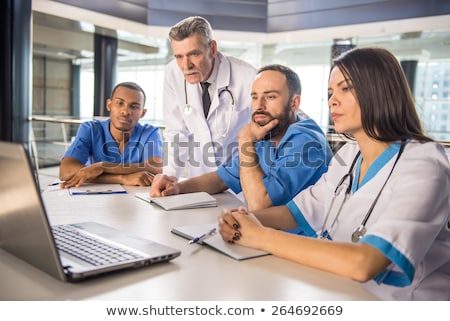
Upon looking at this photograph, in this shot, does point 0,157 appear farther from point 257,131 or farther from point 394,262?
point 257,131

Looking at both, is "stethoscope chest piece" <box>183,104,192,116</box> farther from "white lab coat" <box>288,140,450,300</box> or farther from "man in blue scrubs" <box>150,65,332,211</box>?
"white lab coat" <box>288,140,450,300</box>

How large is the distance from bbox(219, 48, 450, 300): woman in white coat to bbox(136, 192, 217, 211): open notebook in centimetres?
24

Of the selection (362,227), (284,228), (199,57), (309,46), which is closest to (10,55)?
(199,57)

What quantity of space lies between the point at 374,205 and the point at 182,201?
625 millimetres

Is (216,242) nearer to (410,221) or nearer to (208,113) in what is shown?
(410,221)

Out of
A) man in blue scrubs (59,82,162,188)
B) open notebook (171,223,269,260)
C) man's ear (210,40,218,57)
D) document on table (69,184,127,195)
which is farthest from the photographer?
man in blue scrubs (59,82,162,188)

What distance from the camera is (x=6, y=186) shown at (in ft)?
2.34

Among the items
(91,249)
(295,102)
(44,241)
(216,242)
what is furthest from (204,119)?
(44,241)

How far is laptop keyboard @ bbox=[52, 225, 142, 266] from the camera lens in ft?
2.48

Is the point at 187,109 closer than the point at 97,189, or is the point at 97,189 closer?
the point at 97,189

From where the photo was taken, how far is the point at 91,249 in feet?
2.64

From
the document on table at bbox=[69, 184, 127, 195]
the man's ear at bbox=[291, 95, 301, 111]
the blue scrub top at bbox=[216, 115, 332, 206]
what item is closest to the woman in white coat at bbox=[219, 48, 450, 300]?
the blue scrub top at bbox=[216, 115, 332, 206]

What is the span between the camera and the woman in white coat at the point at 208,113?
204cm

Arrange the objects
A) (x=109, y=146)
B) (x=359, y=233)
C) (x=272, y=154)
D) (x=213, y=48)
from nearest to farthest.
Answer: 1. (x=359, y=233)
2. (x=272, y=154)
3. (x=213, y=48)
4. (x=109, y=146)
